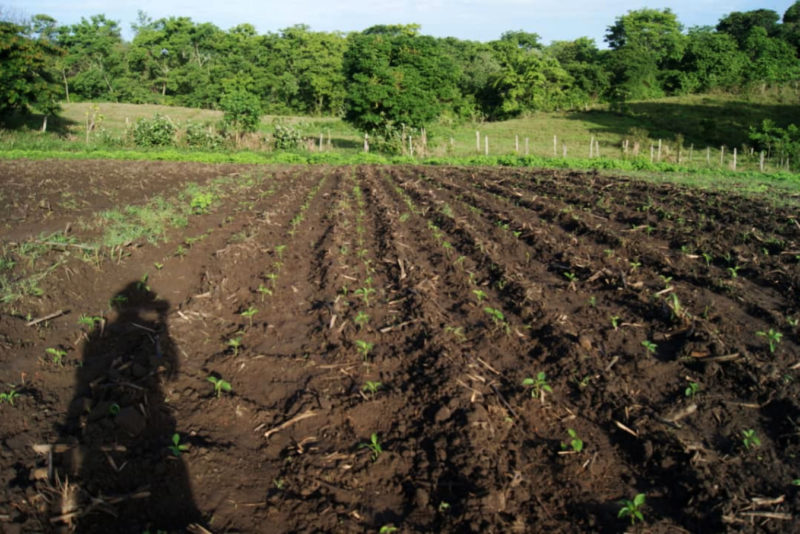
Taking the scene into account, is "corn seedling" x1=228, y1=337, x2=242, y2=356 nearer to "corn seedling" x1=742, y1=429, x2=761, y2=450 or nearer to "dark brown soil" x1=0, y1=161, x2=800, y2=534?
"dark brown soil" x1=0, y1=161, x2=800, y2=534

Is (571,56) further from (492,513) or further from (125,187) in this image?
(492,513)

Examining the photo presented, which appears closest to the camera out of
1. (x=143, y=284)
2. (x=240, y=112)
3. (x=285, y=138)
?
(x=143, y=284)

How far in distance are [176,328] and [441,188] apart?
1023 centimetres

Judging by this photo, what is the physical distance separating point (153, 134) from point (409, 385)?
30765mm

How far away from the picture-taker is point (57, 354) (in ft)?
14.5

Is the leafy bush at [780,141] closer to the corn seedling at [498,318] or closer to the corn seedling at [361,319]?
the corn seedling at [498,318]

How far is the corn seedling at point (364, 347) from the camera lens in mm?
4508

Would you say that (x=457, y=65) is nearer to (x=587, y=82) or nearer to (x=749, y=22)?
(x=587, y=82)

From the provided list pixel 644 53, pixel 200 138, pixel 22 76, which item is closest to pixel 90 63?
pixel 22 76

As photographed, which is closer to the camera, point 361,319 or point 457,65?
point 361,319

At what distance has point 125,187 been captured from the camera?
46.9ft

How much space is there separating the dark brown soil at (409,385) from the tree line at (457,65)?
36.0 m

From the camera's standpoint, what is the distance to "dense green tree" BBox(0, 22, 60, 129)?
29109 mm

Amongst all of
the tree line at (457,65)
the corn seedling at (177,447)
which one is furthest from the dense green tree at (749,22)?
the corn seedling at (177,447)
